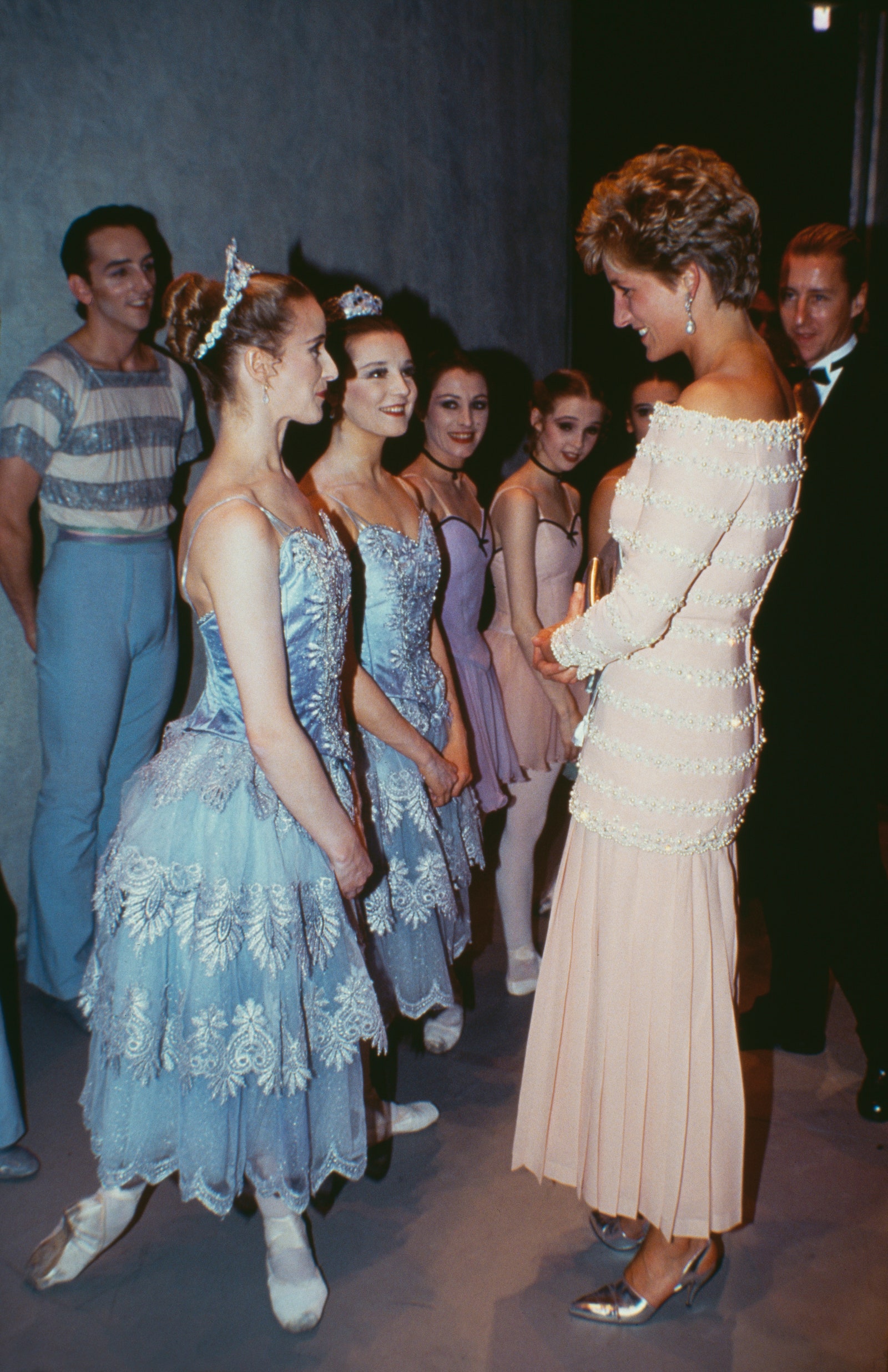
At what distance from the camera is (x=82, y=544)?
262cm

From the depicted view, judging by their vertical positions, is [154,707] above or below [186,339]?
below

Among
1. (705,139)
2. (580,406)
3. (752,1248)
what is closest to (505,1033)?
(752,1248)

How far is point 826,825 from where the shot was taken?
2279 millimetres

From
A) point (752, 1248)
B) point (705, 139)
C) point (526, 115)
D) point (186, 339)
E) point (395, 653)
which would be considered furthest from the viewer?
point (705, 139)

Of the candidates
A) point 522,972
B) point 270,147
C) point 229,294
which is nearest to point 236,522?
point 229,294

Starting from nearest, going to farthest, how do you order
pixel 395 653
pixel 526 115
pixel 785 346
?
pixel 395 653 → pixel 785 346 → pixel 526 115

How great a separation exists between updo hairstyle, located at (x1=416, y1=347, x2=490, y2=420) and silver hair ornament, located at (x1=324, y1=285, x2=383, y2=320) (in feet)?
1.79

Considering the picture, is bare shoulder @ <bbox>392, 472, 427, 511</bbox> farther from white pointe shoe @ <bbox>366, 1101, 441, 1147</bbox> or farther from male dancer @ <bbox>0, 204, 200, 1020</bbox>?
white pointe shoe @ <bbox>366, 1101, 441, 1147</bbox>

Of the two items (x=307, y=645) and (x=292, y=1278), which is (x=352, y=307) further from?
(x=292, y=1278)

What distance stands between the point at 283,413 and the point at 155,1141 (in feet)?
3.90

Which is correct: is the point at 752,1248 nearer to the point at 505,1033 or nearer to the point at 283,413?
the point at 505,1033

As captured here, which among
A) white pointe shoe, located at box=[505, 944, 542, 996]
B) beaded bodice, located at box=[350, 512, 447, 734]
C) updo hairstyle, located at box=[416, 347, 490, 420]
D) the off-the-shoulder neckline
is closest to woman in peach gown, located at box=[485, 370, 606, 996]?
white pointe shoe, located at box=[505, 944, 542, 996]

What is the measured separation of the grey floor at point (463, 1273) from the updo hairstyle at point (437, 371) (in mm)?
1775
